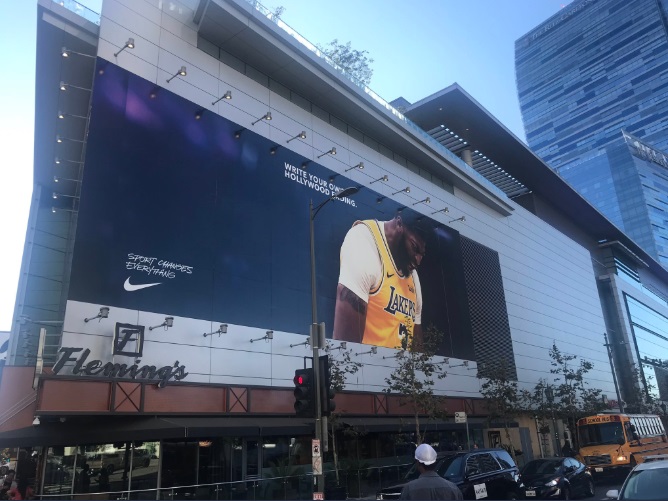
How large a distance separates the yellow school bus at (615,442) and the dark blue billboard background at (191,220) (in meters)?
13.8

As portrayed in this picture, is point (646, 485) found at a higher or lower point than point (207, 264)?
lower

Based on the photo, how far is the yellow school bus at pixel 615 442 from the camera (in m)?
24.8

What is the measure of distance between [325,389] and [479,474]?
208 inches

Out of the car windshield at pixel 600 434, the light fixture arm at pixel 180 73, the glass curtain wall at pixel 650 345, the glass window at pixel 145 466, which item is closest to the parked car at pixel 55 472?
the glass window at pixel 145 466

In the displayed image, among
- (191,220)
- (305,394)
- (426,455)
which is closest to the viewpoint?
(426,455)

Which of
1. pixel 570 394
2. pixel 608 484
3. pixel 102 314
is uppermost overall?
pixel 102 314

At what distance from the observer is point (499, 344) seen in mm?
42375

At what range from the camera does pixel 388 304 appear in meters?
32.2

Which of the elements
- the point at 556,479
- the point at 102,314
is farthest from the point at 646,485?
the point at 102,314

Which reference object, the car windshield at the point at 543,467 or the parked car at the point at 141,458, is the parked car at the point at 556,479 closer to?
the car windshield at the point at 543,467

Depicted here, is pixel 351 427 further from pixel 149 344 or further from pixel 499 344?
pixel 499 344

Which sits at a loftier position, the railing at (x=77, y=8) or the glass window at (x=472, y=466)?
the railing at (x=77, y=8)

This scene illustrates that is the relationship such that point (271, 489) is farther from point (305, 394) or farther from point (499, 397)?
point (499, 397)

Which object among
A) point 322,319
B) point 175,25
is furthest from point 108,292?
point 175,25
